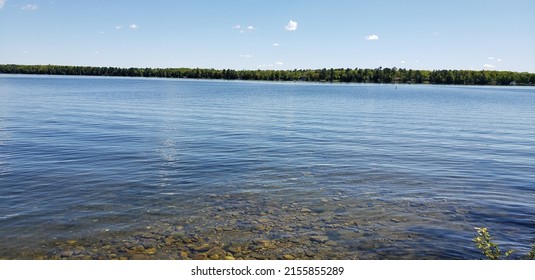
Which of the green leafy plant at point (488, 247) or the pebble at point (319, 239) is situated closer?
the green leafy plant at point (488, 247)

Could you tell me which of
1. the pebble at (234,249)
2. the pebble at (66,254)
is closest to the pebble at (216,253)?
the pebble at (234,249)

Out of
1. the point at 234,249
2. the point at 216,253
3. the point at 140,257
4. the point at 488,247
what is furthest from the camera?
the point at 234,249

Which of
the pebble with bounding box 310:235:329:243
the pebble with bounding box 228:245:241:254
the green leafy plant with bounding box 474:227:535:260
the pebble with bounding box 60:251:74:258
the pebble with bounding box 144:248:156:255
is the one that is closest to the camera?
the green leafy plant with bounding box 474:227:535:260

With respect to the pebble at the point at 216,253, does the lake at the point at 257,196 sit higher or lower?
higher

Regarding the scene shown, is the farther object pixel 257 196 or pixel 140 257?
pixel 257 196

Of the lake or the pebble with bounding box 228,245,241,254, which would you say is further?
the lake

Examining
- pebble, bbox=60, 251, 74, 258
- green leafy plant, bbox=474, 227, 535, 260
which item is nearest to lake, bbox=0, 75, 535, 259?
pebble, bbox=60, 251, 74, 258

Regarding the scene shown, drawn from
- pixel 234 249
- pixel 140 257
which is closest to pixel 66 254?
pixel 140 257

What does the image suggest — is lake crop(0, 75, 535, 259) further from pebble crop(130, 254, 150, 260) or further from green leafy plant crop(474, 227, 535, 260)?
green leafy plant crop(474, 227, 535, 260)

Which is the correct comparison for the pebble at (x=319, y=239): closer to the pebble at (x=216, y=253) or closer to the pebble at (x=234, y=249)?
the pebble at (x=234, y=249)

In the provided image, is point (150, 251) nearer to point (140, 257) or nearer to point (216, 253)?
point (140, 257)

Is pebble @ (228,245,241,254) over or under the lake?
under

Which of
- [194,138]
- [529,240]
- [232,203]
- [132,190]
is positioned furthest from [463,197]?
[194,138]
